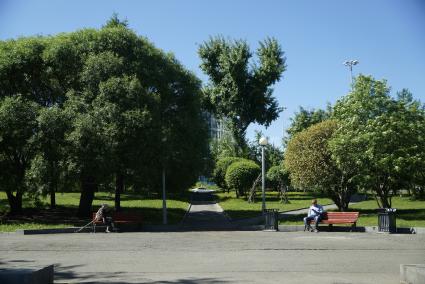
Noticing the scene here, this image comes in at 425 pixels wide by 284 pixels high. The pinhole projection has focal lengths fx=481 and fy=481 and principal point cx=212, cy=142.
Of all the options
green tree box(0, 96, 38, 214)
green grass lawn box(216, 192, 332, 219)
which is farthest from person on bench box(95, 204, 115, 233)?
green grass lawn box(216, 192, 332, 219)

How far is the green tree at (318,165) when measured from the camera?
84.9 feet

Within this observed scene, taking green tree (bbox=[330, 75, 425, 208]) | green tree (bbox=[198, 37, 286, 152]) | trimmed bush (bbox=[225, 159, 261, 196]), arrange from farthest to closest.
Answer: green tree (bbox=[198, 37, 286, 152]) → trimmed bush (bbox=[225, 159, 261, 196]) → green tree (bbox=[330, 75, 425, 208])

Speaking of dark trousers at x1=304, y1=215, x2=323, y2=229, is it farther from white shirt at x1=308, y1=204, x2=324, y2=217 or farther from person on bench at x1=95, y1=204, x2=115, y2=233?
person on bench at x1=95, y1=204, x2=115, y2=233

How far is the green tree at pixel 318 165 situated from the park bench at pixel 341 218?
6.05 m

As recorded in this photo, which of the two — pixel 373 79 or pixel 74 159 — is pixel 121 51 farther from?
pixel 373 79

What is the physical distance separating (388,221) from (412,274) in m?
10.9

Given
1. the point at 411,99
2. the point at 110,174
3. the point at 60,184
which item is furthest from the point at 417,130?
the point at 60,184

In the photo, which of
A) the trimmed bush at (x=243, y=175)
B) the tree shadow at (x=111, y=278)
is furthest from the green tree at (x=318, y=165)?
the tree shadow at (x=111, y=278)

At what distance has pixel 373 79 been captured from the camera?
25.6m

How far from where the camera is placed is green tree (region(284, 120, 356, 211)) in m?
25.9

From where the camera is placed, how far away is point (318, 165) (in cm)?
2595

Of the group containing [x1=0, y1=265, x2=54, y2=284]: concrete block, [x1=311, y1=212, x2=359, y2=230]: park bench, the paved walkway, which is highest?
[x1=0, y1=265, x2=54, y2=284]: concrete block

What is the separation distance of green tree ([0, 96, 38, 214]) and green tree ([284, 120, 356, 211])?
1372 centimetres

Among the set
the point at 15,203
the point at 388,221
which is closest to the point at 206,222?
the point at 15,203
